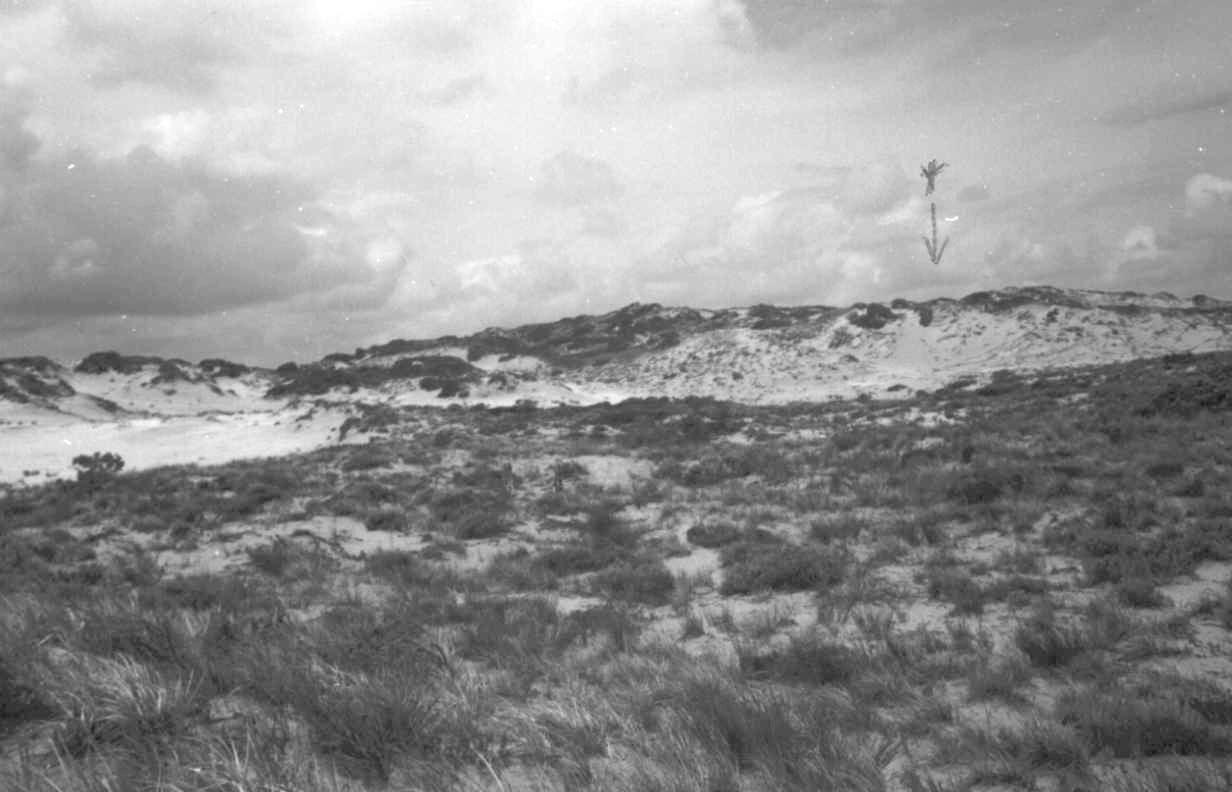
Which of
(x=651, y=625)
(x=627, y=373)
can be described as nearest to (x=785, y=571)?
(x=651, y=625)

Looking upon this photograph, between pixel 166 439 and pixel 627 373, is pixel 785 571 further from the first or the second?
pixel 627 373

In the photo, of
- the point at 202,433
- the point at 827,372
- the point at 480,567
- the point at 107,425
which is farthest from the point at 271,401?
the point at 480,567

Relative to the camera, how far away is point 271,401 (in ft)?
162

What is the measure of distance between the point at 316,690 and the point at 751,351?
50.9m

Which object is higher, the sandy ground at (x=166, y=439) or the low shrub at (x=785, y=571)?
the low shrub at (x=785, y=571)

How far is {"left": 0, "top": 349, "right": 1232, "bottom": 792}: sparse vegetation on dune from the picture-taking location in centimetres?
357

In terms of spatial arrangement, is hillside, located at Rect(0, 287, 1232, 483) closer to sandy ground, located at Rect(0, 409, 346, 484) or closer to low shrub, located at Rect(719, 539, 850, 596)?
sandy ground, located at Rect(0, 409, 346, 484)

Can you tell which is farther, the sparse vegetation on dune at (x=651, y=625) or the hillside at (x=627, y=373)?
the hillside at (x=627, y=373)

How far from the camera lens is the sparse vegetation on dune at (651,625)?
3.57 m

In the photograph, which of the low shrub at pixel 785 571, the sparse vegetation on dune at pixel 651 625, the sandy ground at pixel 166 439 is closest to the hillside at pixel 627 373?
the sandy ground at pixel 166 439

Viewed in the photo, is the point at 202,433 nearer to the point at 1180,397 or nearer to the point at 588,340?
the point at 1180,397

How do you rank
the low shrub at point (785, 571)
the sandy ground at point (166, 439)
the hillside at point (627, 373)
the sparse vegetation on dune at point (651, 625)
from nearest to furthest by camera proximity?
the sparse vegetation on dune at point (651, 625)
the low shrub at point (785, 571)
the sandy ground at point (166, 439)
the hillside at point (627, 373)

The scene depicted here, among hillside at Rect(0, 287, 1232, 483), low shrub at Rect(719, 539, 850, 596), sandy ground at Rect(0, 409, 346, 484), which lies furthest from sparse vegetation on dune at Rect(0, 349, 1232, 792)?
hillside at Rect(0, 287, 1232, 483)

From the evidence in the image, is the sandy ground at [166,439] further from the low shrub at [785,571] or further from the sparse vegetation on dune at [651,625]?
the low shrub at [785,571]
